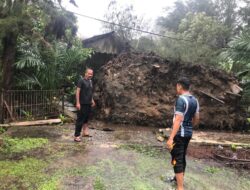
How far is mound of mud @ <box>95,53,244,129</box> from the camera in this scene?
36.2 ft

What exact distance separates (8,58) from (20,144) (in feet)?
12.2

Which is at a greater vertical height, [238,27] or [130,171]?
[238,27]

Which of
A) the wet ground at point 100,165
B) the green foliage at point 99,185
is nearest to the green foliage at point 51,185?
the wet ground at point 100,165

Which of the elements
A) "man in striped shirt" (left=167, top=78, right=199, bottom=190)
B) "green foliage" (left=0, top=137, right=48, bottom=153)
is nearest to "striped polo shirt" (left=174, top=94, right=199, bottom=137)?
"man in striped shirt" (left=167, top=78, right=199, bottom=190)

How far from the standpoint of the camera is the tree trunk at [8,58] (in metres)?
9.46

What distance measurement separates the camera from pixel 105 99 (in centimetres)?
1122

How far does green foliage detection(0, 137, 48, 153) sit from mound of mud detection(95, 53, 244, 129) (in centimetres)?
395

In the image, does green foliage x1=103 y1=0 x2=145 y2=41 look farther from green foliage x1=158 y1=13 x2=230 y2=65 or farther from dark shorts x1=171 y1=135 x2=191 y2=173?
dark shorts x1=171 y1=135 x2=191 y2=173

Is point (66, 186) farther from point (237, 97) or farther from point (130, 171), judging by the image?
point (237, 97)

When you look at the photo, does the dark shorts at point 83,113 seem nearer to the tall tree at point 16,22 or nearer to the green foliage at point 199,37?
the tall tree at point 16,22

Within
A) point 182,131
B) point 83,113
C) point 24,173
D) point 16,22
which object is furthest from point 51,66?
point 182,131

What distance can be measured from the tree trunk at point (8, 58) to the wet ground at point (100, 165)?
1.87 meters

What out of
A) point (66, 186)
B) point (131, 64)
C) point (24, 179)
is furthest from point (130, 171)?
point (131, 64)

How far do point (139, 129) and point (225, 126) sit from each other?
350 cm
